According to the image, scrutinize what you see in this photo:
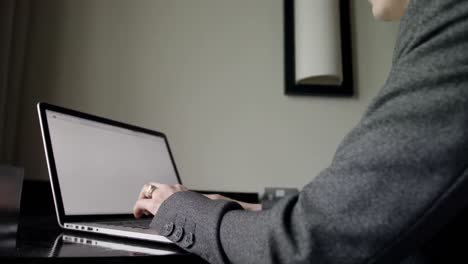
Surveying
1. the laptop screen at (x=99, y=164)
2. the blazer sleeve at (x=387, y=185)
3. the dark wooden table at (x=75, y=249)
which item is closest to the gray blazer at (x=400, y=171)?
the blazer sleeve at (x=387, y=185)

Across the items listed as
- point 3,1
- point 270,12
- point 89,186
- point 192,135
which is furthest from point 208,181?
point 3,1

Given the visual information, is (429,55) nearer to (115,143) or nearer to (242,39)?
(115,143)

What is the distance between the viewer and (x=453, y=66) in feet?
1.21

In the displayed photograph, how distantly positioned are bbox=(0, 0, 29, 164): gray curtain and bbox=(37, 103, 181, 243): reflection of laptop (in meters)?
0.47

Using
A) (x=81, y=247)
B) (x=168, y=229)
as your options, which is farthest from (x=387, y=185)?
(x=81, y=247)

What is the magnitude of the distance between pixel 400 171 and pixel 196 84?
4.14 feet

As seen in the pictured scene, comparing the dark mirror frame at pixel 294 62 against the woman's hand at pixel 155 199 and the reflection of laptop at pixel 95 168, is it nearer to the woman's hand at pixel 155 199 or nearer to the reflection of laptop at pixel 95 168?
the reflection of laptop at pixel 95 168

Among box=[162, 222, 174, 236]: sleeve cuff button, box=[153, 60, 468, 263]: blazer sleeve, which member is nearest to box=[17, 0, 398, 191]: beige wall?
box=[162, 222, 174, 236]: sleeve cuff button

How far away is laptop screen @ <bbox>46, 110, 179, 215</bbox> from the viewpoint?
0.84m

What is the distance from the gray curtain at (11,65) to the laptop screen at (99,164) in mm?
474

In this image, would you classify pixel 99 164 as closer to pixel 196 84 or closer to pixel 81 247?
pixel 81 247

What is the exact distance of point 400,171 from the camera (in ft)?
1.20

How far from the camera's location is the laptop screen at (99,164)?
0.84m

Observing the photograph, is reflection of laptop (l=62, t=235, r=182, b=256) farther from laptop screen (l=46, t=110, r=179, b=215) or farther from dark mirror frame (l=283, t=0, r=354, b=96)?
dark mirror frame (l=283, t=0, r=354, b=96)
